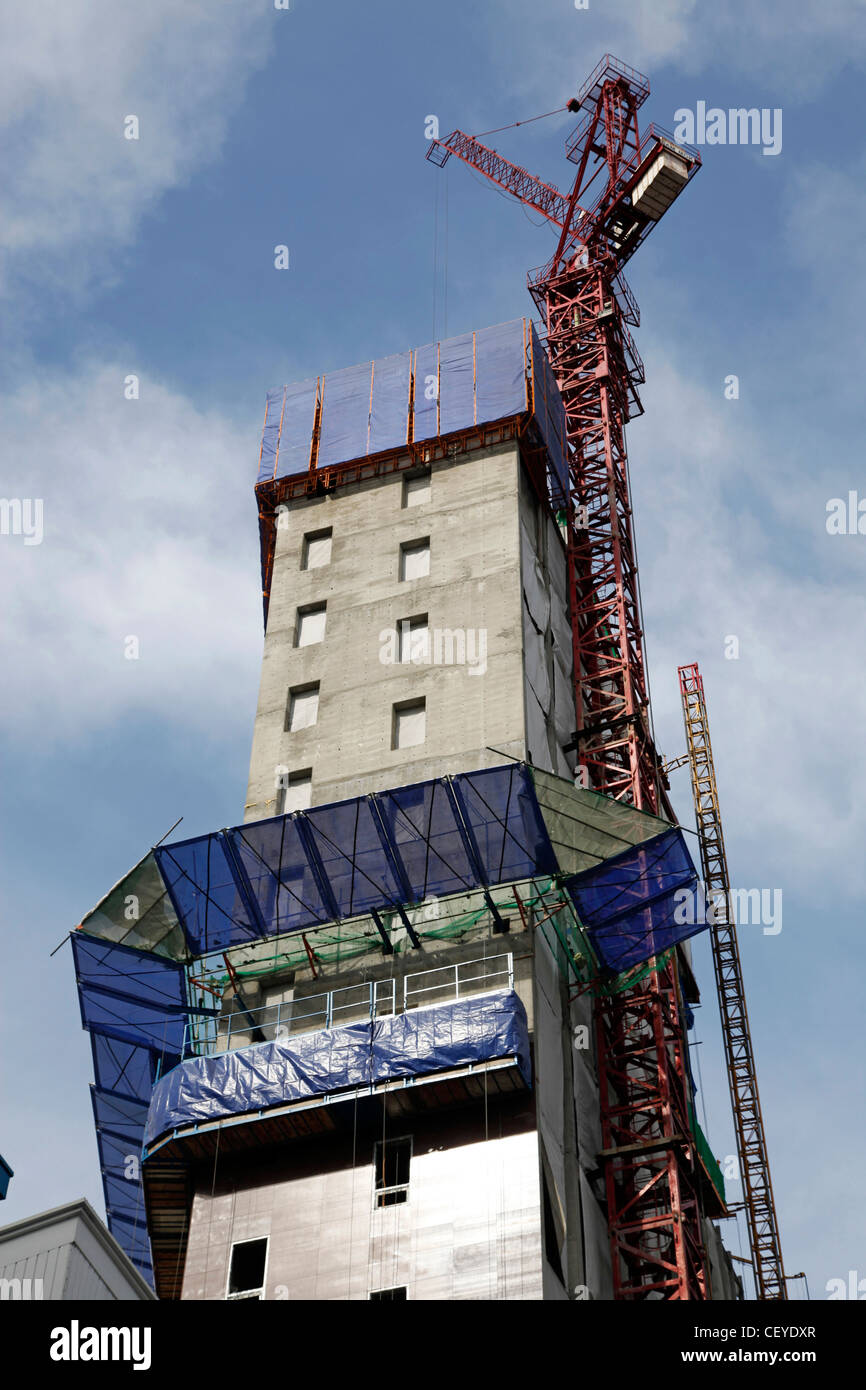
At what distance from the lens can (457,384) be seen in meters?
72.0

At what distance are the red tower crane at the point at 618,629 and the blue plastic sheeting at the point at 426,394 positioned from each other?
719 cm

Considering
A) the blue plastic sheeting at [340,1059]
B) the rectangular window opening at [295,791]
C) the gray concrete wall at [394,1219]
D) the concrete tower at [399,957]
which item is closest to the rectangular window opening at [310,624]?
the concrete tower at [399,957]

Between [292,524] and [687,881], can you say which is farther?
[292,524]

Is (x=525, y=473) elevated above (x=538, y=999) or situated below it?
above

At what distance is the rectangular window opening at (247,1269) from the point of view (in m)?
46.9

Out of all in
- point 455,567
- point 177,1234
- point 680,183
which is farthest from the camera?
point 680,183

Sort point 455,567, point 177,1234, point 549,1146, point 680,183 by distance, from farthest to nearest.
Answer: point 680,183
point 455,567
point 177,1234
point 549,1146

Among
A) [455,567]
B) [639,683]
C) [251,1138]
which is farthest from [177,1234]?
[639,683]

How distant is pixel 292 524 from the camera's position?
7094cm

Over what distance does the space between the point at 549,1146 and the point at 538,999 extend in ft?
14.9

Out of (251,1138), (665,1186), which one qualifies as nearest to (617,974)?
(665,1186)

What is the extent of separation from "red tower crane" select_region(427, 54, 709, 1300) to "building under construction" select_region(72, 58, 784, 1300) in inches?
8.1
